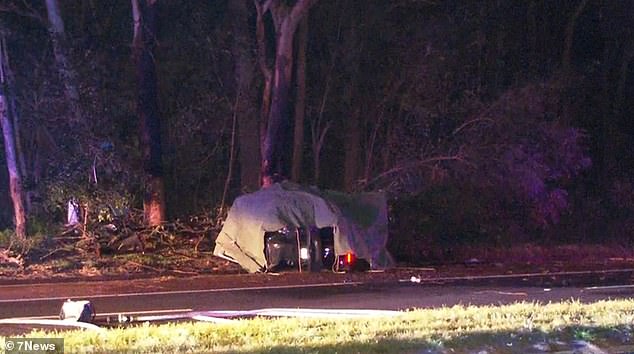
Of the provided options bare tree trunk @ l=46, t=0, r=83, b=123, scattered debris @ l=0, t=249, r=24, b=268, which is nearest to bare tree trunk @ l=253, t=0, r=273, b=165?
bare tree trunk @ l=46, t=0, r=83, b=123

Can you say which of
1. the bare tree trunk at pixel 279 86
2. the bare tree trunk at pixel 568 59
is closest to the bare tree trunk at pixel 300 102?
the bare tree trunk at pixel 279 86

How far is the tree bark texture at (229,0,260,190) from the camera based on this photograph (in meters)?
25.9

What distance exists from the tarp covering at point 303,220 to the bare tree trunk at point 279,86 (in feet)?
12.6

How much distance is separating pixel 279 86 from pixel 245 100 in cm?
141

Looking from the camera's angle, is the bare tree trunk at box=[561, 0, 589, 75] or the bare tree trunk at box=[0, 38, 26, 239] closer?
the bare tree trunk at box=[0, 38, 26, 239]

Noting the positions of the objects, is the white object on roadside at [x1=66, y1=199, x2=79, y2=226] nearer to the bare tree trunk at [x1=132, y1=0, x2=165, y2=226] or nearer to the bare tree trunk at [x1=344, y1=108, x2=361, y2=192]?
the bare tree trunk at [x1=132, y1=0, x2=165, y2=226]

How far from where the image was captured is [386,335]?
991cm

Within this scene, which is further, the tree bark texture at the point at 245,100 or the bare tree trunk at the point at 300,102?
the bare tree trunk at the point at 300,102

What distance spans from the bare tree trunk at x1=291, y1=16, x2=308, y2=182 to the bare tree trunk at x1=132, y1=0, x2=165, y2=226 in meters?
4.42

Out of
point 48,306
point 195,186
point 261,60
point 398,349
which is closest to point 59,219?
point 195,186

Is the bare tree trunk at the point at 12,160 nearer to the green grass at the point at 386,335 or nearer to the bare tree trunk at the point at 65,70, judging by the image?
the bare tree trunk at the point at 65,70

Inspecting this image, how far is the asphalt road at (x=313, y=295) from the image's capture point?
1492 centimetres

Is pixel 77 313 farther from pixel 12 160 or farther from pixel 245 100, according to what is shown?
pixel 245 100

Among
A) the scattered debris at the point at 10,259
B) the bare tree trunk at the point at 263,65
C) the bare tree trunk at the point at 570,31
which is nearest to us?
the scattered debris at the point at 10,259
